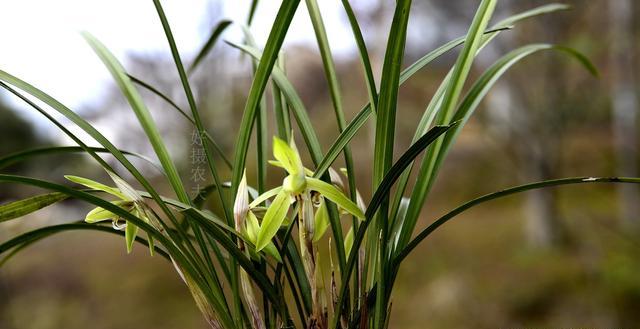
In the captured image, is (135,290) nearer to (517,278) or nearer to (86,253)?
(86,253)

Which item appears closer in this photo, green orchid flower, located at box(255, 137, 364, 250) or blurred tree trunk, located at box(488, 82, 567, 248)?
green orchid flower, located at box(255, 137, 364, 250)

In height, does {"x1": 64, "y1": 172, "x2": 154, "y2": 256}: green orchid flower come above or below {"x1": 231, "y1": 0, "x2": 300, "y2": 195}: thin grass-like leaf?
below

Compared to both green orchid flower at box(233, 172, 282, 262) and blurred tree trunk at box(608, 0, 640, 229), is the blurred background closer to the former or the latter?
blurred tree trunk at box(608, 0, 640, 229)

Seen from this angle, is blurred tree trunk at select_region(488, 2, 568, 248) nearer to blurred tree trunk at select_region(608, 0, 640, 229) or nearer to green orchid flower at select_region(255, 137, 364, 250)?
blurred tree trunk at select_region(608, 0, 640, 229)

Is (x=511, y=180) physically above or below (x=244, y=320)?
above

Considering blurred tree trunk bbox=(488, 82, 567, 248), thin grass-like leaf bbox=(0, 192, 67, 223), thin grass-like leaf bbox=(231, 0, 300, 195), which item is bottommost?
thin grass-like leaf bbox=(0, 192, 67, 223)

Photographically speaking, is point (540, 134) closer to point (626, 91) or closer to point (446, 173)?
point (626, 91)

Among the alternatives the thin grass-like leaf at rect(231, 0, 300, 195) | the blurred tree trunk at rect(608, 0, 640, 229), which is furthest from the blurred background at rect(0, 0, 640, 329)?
the thin grass-like leaf at rect(231, 0, 300, 195)

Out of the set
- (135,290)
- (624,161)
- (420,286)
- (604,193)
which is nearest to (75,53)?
(135,290)

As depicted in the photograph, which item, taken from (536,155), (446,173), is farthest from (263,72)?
(446,173)
